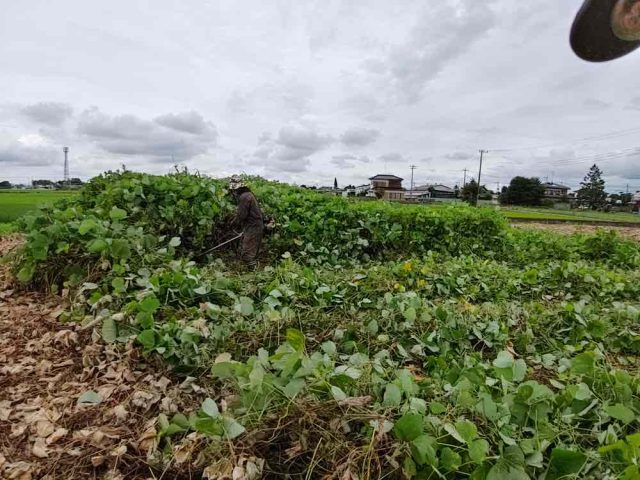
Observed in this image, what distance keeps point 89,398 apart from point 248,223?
4.00 m

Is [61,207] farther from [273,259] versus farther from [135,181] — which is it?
[273,259]

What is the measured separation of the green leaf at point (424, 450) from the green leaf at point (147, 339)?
1.86m

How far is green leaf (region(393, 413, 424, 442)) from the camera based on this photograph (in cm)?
149

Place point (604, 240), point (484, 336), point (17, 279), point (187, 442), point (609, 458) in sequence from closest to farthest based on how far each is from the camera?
1. point (609, 458)
2. point (187, 442)
3. point (484, 336)
4. point (17, 279)
5. point (604, 240)

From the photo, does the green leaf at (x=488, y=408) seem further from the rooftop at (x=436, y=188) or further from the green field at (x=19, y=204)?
the rooftop at (x=436, y=188)

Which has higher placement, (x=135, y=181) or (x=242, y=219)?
(x=135, y=181)

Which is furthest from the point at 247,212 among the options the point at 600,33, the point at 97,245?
the point at 600,33

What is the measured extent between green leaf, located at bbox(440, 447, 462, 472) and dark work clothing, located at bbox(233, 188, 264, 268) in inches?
192

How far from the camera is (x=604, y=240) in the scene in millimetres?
8797

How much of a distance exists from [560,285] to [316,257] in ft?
12.4

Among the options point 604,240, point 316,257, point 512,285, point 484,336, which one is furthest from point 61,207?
point 604,240

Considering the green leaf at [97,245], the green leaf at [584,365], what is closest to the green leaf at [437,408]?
the green leaf at [584,365]

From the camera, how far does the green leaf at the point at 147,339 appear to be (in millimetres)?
2600

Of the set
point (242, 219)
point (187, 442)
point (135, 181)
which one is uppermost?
point (135, 181)
